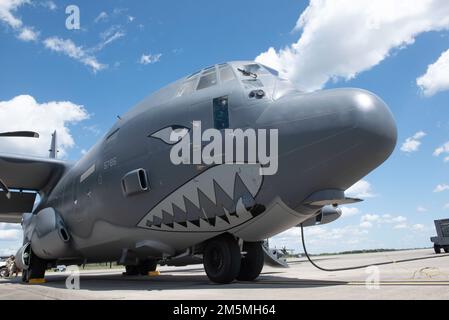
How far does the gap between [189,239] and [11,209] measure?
14.1 metres

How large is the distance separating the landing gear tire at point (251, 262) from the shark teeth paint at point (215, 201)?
1.70m

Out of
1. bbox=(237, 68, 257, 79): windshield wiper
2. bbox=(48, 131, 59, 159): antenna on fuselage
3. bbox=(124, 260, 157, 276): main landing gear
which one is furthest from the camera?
bbox=(48, 131, 59, 159): antenna on fuselage

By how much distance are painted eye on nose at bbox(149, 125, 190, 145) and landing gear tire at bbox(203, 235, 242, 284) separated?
2.71 m

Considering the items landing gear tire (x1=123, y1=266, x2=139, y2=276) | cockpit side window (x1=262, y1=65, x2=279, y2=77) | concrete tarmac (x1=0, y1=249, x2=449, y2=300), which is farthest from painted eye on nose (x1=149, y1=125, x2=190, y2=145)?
landing gear tire (x1=123, y1=266, x2=139, y2=276)

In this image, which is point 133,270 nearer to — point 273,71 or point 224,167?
point 224,167

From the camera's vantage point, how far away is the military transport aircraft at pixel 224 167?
8195 mm

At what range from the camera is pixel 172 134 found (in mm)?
10289

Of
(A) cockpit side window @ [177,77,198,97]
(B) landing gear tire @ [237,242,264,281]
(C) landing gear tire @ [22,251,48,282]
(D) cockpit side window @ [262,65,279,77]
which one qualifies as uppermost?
(D) cockpit side window @ [262,65,279,77]

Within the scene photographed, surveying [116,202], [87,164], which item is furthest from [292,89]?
[87,164]

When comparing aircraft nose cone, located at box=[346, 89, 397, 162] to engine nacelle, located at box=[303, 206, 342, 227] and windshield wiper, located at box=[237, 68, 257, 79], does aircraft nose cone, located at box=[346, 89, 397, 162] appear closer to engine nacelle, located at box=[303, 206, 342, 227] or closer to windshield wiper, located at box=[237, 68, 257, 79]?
windshield wiper, located at box=[237, 68, 257, 79]

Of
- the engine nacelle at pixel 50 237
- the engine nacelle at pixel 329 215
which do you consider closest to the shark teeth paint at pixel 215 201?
the engine nacelle at pixel 50 237

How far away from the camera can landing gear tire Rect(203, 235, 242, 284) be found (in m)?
9.46

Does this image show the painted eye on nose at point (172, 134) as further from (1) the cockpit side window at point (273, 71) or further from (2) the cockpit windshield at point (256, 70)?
(1) the cockpit side window at point (273, 71)

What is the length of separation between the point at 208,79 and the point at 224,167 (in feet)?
8.56
